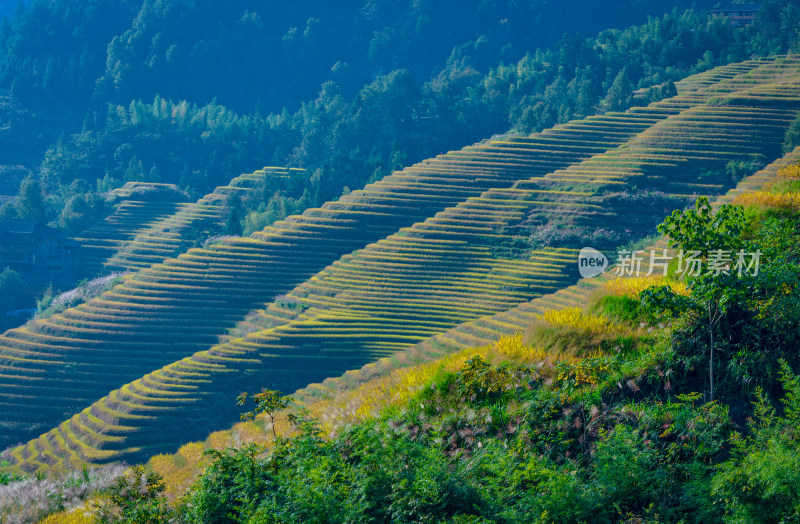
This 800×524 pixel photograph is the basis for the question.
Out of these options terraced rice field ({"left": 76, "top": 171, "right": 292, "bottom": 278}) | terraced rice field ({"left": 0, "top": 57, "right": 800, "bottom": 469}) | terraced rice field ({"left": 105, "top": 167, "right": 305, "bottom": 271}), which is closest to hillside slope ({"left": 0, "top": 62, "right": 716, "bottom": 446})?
terraced rice field ({"left": 0, "top": 57, "right": 800, "bottom": 469})

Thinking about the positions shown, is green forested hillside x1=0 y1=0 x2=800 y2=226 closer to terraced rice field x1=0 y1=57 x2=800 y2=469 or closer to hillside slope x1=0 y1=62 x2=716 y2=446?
hillside slope x1=0 y1=62 x2=716 y2=446

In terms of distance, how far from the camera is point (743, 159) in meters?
38.9

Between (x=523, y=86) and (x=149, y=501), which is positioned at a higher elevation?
(x=523, y=86)

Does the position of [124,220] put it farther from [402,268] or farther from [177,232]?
[402,268]

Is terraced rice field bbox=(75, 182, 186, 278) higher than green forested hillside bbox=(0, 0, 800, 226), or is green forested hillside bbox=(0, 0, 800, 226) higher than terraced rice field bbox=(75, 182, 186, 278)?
green forested hillside bbox=(0, 0, 800, 226)

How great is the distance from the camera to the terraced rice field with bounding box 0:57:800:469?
28.2 meters

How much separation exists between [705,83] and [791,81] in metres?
6.67

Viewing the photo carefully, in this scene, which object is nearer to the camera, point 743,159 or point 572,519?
point 572,519

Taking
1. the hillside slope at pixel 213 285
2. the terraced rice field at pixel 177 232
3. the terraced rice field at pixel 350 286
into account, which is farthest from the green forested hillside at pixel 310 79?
the terraced rice field at pixel 350 286

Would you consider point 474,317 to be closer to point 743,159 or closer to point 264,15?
point 743,159

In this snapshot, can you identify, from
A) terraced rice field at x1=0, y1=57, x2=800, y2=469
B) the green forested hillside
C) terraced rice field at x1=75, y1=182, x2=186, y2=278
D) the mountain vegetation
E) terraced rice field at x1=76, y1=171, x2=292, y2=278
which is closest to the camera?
the mountain vegetation

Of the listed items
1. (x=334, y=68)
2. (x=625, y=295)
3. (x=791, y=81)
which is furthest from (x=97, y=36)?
(x=625, y=295)

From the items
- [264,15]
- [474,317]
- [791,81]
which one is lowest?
[474,317]

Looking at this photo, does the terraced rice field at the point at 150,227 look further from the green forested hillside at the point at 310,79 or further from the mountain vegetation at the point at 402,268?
the green forested hillside at the point at 310,79
